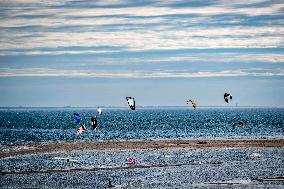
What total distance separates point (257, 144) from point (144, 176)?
36.1 m

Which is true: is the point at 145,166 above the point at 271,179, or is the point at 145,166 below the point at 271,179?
above

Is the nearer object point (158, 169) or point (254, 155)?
point (158, 169)

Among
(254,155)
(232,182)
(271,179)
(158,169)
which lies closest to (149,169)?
(158,169)

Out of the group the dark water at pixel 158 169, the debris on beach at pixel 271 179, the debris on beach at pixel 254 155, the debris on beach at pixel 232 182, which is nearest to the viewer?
the debris on beach at pixel 232 182

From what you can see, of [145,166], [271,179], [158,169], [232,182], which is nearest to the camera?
[232,182]

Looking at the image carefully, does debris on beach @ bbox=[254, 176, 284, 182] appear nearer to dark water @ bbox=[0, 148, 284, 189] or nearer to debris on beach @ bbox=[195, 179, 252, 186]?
dark water @ bbox=[0, 148, 284, 189]

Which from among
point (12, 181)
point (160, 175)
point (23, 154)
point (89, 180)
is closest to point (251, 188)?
point (160, 175)

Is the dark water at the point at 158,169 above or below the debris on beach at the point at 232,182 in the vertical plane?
above

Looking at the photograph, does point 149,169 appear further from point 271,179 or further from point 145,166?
point 271,179

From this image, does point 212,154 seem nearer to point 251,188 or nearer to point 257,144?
point 257,144

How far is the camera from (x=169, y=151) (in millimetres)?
67438

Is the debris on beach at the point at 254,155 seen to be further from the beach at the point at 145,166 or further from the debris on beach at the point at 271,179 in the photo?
the debris on beach at the point at 271,179

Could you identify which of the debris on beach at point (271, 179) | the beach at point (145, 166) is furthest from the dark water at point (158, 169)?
the debris on beach at point (271, 179)

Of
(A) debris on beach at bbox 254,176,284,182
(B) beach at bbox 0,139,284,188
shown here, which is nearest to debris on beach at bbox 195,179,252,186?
(B) beach at bbox 0,139,284,188
